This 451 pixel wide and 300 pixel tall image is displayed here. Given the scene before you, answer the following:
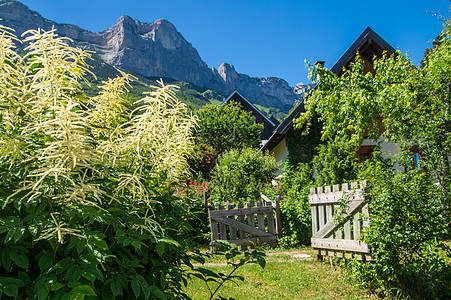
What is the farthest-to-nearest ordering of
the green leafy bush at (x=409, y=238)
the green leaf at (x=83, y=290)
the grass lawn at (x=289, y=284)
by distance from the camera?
the grass lawn at (x=289, y=284), the green leafy bush at (x=409, y=238), the green leaf at (x=83, y=290)

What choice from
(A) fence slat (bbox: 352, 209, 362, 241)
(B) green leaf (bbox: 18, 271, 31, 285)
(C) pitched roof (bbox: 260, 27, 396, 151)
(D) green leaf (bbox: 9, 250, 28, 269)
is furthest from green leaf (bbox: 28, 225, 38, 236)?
(C) pitched roof (bbox: 260, 27, 396, 151)

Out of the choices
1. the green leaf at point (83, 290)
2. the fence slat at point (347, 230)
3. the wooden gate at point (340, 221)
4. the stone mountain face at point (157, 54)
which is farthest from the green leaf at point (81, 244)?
the stone mountain face at point (157, 54)

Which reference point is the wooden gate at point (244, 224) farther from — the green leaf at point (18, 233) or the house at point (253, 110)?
the house at point (253, 110)

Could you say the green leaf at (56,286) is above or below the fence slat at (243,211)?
above

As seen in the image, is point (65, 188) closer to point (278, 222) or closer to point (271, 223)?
point (271, 223)

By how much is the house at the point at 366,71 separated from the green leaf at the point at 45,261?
42.0ft

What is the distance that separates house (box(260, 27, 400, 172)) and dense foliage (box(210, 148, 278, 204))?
236 cm

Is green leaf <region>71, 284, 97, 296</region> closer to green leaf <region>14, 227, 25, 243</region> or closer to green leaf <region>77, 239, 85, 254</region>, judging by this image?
green leaf <region>77, 239, 85, 254</region>

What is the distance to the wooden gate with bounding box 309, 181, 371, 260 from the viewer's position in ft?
18.3

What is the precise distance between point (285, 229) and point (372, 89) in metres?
4.54

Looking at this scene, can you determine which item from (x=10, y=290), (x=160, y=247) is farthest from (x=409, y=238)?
(x=10, y=290)

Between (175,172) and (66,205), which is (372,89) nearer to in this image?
(175,172)

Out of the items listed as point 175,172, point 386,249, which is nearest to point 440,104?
point 386,249

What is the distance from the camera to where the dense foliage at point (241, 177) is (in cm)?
1204
